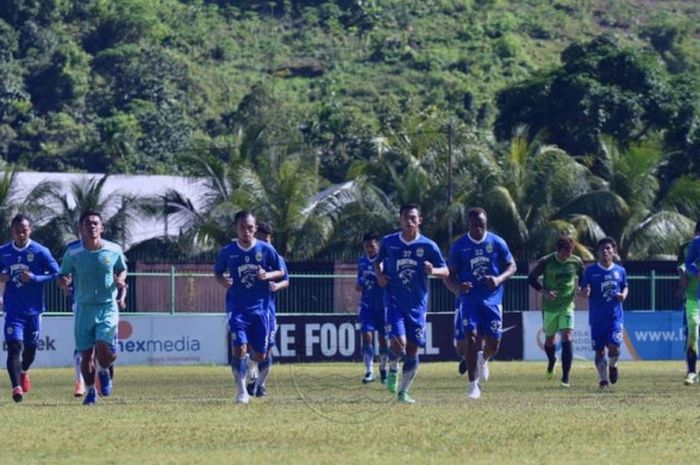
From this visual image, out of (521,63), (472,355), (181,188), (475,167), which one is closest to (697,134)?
(475,167)

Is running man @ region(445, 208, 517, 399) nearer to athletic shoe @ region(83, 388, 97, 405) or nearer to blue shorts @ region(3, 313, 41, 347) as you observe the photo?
athletic shoe @ region(83, 388, 97, 405)

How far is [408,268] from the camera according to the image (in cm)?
1742

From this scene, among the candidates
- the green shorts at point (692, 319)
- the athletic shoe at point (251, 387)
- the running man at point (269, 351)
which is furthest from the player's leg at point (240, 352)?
the green shorts at point (692, 319)

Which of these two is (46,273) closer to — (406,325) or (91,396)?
(91,396)

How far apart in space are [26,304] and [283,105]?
228ft

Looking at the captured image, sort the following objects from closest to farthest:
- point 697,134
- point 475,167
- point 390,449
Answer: point 390,449
point 475,167
point 697,134

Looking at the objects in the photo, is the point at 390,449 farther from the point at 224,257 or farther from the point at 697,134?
the point at 697,134

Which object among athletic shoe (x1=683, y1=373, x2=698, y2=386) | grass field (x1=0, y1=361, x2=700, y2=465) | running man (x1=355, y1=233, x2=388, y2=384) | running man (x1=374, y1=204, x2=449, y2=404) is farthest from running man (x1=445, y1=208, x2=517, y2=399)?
athletic shoe (x1=683, y1=373, x2=698, y2=386)

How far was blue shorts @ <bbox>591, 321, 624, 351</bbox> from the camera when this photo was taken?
2192 centimetres

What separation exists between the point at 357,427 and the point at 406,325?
3869 mm

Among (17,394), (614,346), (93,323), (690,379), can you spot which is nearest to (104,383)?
(17,394)

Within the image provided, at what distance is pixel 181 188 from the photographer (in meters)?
64.7

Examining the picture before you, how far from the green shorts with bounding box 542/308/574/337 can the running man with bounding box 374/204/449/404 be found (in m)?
6.07

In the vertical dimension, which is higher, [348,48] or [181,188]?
[348,48]
